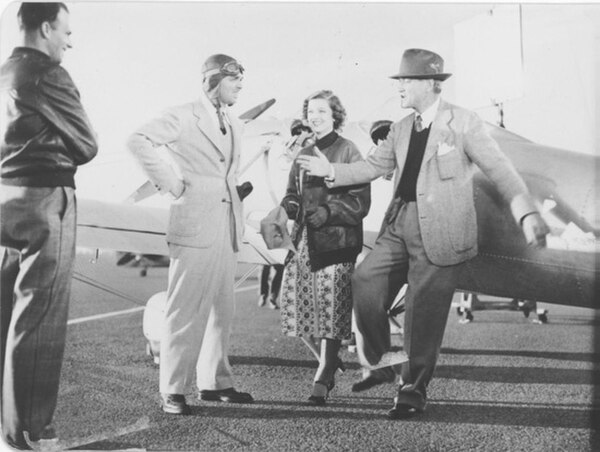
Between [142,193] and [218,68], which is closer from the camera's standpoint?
[218,68]

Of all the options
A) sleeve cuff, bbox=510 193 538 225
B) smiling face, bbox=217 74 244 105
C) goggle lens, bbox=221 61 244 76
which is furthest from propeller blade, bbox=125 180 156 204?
sleeve cuff, bbox=510 193 538 225

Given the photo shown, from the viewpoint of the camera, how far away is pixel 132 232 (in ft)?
13.1

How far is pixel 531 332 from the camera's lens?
401cm

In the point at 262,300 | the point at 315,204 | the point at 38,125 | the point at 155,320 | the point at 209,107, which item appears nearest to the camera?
the point at 38,125

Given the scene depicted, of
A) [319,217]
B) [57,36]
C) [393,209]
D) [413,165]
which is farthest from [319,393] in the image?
[57,36]

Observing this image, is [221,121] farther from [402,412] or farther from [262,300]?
[262,300]

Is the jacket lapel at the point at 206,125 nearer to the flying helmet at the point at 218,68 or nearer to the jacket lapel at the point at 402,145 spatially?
the flying helmet at the point at 218,68

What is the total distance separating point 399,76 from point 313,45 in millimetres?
465

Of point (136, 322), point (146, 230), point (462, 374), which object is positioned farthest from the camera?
point (136, 322)

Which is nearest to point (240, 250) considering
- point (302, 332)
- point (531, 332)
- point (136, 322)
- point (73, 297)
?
point (302, 332)

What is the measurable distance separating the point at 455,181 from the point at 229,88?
123cm

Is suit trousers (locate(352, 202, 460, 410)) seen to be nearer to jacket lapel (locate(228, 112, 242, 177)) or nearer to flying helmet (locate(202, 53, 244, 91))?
jacket lapel (locate(228, 112, 242, 177))

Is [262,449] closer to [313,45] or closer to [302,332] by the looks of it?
[302,332]

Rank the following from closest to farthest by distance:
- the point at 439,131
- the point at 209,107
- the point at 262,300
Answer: the point at 439,131
the point at 209,107
the point at 262,300
